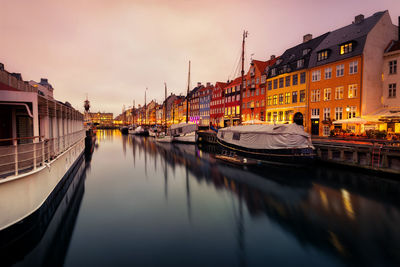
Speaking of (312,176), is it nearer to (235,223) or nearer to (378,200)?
(378,200)

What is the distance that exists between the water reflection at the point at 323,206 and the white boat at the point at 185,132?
24668mm

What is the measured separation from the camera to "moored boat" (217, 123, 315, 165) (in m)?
19.7

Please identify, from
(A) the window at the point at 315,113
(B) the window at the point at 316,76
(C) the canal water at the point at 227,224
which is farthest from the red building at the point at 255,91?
(C) the canal water at the point at 227,224

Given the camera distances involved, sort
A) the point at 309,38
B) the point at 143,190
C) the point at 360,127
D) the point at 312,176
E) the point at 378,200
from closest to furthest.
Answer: the point at 378,200, the point at 143,190, the point at 312,176, the point at 360,127, the point at 309,38

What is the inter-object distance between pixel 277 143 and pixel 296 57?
91.8ft

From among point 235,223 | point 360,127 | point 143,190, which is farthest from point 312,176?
point 360,127

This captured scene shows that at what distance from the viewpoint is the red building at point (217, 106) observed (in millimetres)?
66000

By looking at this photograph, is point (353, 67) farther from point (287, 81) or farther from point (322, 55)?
point (287, 81)

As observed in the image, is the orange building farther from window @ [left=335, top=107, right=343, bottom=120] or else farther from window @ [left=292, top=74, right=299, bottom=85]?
window @ [left=292, top=74, right=299, bottom=85]

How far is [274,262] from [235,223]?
3.04 metres

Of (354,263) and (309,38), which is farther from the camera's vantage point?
(309,38)

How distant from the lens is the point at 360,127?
2841 cm

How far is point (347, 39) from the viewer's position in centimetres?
3247

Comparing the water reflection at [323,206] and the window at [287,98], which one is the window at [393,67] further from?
the water reflection at [323,206]
